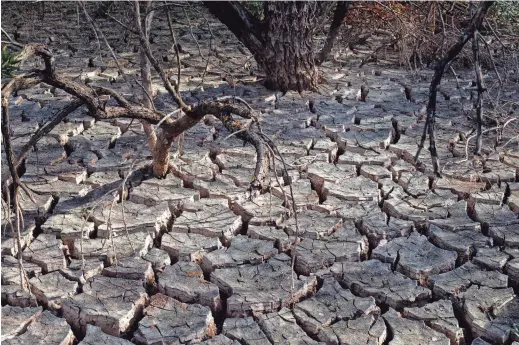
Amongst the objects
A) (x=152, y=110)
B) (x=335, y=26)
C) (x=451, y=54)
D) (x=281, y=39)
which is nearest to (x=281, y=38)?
(x=281, y=39)

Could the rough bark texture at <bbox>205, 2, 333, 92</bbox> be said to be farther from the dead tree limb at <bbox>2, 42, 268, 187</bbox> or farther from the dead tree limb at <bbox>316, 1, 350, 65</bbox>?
the dead tree limb at <bbox>2, 42, 268, 187</bbox>

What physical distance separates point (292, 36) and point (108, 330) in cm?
277

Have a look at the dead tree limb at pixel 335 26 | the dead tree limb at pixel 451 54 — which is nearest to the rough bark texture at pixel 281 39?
the dead tree limb at pixel 335 26

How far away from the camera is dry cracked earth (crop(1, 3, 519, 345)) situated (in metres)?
2.94

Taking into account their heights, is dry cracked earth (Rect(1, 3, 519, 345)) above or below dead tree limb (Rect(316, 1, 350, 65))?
below

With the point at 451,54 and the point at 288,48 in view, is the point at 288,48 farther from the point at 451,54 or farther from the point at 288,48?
the point at 451,54

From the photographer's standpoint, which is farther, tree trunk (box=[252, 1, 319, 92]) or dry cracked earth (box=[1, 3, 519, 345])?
tree trunk (box=[252, 1, 319, 92])

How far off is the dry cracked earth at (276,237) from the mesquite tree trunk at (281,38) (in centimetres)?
27

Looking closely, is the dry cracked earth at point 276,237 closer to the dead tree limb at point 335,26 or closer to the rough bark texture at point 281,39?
the rough bark texture at point 281,39

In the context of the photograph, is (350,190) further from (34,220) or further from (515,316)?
(34,220)

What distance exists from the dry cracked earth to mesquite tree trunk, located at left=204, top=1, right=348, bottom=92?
0.27 meters

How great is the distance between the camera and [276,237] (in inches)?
137

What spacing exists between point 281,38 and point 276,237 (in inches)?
79.2

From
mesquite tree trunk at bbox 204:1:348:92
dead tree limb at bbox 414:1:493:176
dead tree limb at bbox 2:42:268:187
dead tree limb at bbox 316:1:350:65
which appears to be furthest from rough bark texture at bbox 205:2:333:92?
dead tree limb at bbox 414:1:493:176
